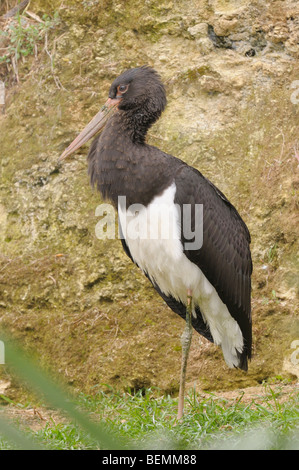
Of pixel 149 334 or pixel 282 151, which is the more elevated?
pixel 282 151

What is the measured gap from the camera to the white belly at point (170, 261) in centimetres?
359

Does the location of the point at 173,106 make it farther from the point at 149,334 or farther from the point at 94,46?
the point at 149,334

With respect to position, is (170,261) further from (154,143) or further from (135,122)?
(154,143)

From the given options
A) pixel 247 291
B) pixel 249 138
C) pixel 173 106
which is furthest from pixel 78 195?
pixel 247 291

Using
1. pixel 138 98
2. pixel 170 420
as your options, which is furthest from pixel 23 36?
pixel 170 420

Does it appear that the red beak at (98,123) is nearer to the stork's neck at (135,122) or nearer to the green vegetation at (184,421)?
the stork's neck at (135,122)

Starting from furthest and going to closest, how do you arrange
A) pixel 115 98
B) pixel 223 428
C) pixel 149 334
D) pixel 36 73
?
1. pixel 36 73
2. pixel 149 334
3. pixel 115 98
4. pixel 223 428

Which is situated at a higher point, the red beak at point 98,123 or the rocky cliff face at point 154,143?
the red beak at point 98,123

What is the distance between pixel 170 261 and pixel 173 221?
0.27m

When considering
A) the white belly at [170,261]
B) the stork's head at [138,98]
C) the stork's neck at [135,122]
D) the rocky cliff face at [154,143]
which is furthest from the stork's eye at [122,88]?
the rocky cliff face at [154,143]

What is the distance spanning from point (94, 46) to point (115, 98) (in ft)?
5.83

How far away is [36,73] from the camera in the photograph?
5805mm

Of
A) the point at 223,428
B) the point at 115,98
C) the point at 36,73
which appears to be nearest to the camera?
the point at 223,428

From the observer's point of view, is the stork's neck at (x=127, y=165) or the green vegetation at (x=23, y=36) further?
the green vegetation at (x=23, y=36)
